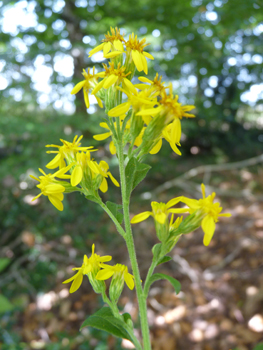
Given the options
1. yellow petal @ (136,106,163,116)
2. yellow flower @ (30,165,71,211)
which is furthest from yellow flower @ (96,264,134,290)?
yellow petal @ (136,106,163,116)

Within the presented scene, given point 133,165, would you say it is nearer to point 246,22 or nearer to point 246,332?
point 246,332

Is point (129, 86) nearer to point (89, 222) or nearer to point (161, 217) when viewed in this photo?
point (161, 217)

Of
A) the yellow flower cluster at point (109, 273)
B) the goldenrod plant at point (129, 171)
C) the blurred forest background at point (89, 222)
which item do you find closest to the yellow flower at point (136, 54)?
the goldenrod plant at point (129, 171)

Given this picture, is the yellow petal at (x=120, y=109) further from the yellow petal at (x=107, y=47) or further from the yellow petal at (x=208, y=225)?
the yellow petal at (x=208, y=225)

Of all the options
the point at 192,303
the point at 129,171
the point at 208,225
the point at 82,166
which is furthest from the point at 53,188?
the point at 192,303

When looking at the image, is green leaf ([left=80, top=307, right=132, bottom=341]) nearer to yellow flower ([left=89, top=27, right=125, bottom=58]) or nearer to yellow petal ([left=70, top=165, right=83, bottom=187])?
yellow petal ([left=70, top=165, right=83, bottom=187])

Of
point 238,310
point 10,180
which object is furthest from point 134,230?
point 10,180
